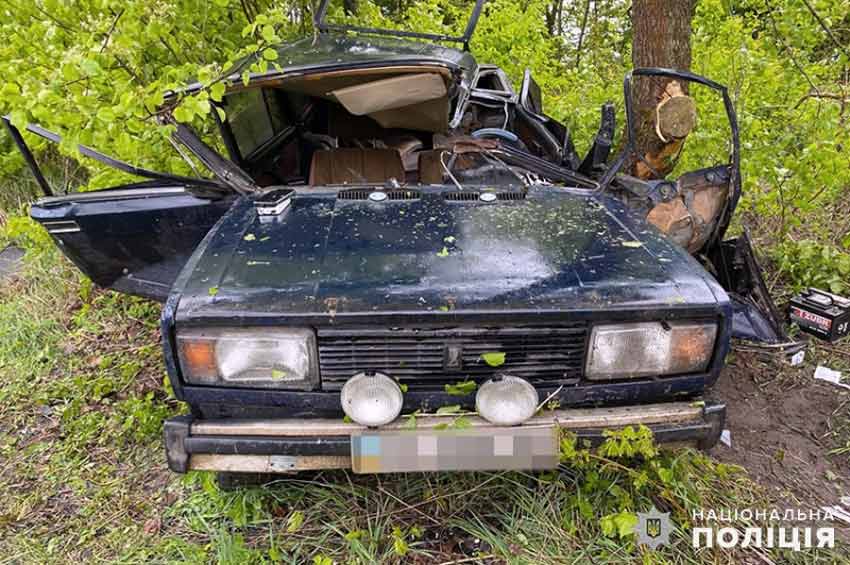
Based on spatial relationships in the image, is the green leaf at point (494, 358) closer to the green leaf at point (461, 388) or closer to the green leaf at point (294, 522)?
the green leaf at point (461, 388)

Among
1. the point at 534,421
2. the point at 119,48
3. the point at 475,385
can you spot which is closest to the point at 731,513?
the point at 534,421

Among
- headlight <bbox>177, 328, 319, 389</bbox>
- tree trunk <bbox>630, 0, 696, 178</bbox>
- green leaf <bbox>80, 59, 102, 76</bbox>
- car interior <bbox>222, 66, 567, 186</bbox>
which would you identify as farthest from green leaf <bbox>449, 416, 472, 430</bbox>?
tree trunk <bbox>630, 0, 696, 178</bbox>

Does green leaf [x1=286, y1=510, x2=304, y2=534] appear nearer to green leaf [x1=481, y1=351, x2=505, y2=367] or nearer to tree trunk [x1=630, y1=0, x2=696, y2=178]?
green leaf [x1=481, y1=351, x2=505, y2=367]

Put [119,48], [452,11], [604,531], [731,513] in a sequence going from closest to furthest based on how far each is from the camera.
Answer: [604,531]
[731,513]
[119,48]
[452,11]

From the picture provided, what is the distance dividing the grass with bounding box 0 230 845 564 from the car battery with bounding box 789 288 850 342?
1381mm

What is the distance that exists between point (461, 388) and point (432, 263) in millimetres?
436

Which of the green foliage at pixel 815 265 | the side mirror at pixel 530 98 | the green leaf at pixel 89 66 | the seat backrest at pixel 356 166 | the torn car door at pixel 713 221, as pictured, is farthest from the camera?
the side mirror at pixel 530 98

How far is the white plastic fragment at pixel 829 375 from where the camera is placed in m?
3.03

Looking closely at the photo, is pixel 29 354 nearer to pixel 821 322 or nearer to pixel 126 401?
pixel 126 401

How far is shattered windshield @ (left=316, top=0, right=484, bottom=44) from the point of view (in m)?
3.46

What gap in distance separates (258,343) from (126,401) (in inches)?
66.2

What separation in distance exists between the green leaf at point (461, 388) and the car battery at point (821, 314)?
256 cm

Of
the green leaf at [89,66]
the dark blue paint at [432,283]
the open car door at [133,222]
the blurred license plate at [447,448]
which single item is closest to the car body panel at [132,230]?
the open car door at [133,222]

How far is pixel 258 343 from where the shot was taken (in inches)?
69.5
